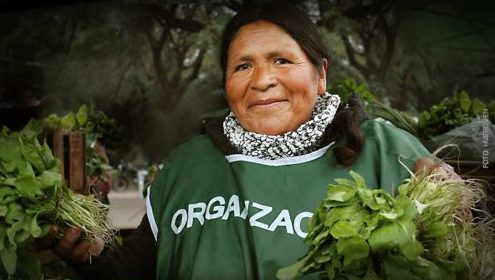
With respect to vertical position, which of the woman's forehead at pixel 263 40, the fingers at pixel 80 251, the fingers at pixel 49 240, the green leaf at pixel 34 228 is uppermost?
the woman's forehead at pixel 263 40

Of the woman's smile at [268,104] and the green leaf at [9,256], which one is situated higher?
the woman's smile at [268,104]

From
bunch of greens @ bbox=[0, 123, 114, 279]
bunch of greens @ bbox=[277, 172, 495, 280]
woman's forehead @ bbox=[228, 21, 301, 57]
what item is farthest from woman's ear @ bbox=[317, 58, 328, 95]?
bunch of greens @ bbox=[0, 123, 114, 279]

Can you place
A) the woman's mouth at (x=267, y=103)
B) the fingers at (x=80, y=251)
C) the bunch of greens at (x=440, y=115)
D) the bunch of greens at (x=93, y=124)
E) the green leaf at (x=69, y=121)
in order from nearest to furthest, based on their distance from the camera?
the fingers at (x=80, y=251)
the woman's mouth at (x=267, y=103)
the green leaf at (x=69, y=121)
the bunch of greens at (x=93, y=124)
the bunch of greens at (x=440, y=115)

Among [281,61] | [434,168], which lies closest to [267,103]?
[281,61]

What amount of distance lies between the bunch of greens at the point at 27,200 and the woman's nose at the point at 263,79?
582 mm

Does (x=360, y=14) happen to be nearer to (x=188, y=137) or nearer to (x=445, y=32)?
(x=445, y=32)

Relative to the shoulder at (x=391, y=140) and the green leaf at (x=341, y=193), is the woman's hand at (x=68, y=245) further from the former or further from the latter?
the shoulder at (x=391, y=140)

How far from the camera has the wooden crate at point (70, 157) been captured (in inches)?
82.1

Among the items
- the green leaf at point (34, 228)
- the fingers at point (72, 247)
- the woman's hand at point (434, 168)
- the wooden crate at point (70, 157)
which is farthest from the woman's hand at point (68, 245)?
the woman's hand at point (434, 168)

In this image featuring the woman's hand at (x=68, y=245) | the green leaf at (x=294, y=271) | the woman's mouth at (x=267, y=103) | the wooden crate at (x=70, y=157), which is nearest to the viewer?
the green leaf at (x=294, y=271)

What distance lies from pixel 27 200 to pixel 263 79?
699 millimetres

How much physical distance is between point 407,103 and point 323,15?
2.78ft

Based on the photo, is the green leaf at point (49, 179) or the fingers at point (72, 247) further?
the fingers at point (72, 247)

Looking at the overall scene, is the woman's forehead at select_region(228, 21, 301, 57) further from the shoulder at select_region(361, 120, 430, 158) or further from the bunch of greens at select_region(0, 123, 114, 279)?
the bunch of greens at select_region(0, 123, 114, 279)
